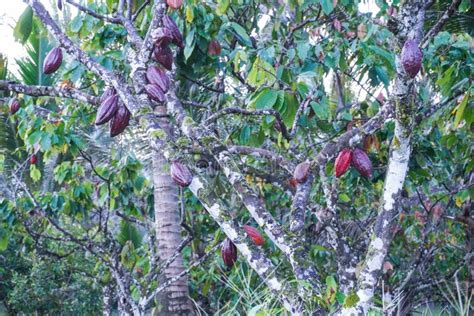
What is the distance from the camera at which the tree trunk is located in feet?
11.2

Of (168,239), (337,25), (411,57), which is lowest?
(168,239)

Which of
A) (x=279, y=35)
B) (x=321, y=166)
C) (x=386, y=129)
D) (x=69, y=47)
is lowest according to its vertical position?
(x=321, y=166)

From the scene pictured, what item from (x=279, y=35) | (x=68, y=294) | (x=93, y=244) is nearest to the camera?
(x=93, y=244)

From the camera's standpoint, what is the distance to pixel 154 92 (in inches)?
77.5

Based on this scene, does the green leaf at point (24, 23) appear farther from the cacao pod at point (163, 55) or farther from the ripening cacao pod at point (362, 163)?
the ripening cacao pod at point (362, 163)

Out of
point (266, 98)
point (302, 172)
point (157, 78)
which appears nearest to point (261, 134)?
point (266, 98)

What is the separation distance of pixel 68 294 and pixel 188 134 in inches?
234

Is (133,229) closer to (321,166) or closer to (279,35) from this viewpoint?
(279,35)

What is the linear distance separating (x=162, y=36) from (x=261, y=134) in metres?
1.04

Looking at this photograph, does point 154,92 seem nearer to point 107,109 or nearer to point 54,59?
point 107,109

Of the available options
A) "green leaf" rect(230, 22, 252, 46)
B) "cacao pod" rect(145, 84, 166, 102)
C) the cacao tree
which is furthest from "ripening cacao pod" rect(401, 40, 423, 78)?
"green leaf" rect(230, 22, 252, 46)

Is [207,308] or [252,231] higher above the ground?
[252,231]

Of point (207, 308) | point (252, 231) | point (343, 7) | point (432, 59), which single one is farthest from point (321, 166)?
point (207, 308)

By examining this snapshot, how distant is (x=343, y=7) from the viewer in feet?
12.6
